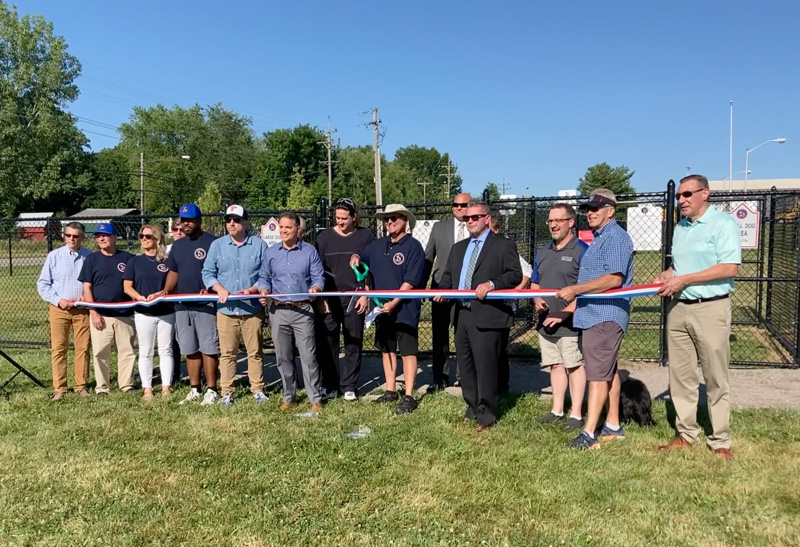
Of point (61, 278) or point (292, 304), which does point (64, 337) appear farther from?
point (292, 304)

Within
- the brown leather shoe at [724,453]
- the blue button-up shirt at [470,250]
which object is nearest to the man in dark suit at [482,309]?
the blue button-up shirt at [470,250]

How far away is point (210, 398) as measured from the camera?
591 centimetres

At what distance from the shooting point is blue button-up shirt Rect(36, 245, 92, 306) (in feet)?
20.3

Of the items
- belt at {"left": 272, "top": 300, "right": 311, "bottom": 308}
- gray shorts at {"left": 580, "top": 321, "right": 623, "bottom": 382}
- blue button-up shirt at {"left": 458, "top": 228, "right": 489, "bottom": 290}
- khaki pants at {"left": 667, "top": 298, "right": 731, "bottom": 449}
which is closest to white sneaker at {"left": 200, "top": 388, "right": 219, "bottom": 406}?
belt at {"left": 272, "top": 300, "right": 311, "bottom": 308}

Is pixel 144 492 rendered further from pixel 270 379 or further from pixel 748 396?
pixel 748 396

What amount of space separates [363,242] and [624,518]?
357cm

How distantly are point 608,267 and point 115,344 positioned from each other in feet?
17.3

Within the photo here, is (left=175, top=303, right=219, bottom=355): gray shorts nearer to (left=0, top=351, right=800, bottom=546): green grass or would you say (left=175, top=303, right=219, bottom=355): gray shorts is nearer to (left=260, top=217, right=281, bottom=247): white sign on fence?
(left=0, top=351, right=800, bottom=546): green grass

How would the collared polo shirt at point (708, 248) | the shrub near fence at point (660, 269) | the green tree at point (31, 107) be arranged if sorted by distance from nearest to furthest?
the collared polo shirt at point (708, 248) < the shrub near fence at point (660, 269) < the green tree at point (31, 107)

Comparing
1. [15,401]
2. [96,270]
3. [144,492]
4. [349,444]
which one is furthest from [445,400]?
[15,401]

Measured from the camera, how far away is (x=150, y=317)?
6074mm

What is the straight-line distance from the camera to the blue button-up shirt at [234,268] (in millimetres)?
5730

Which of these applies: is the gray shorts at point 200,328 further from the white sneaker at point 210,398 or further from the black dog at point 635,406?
the black dog at point 635,406

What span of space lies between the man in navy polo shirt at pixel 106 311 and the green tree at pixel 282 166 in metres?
59.7
